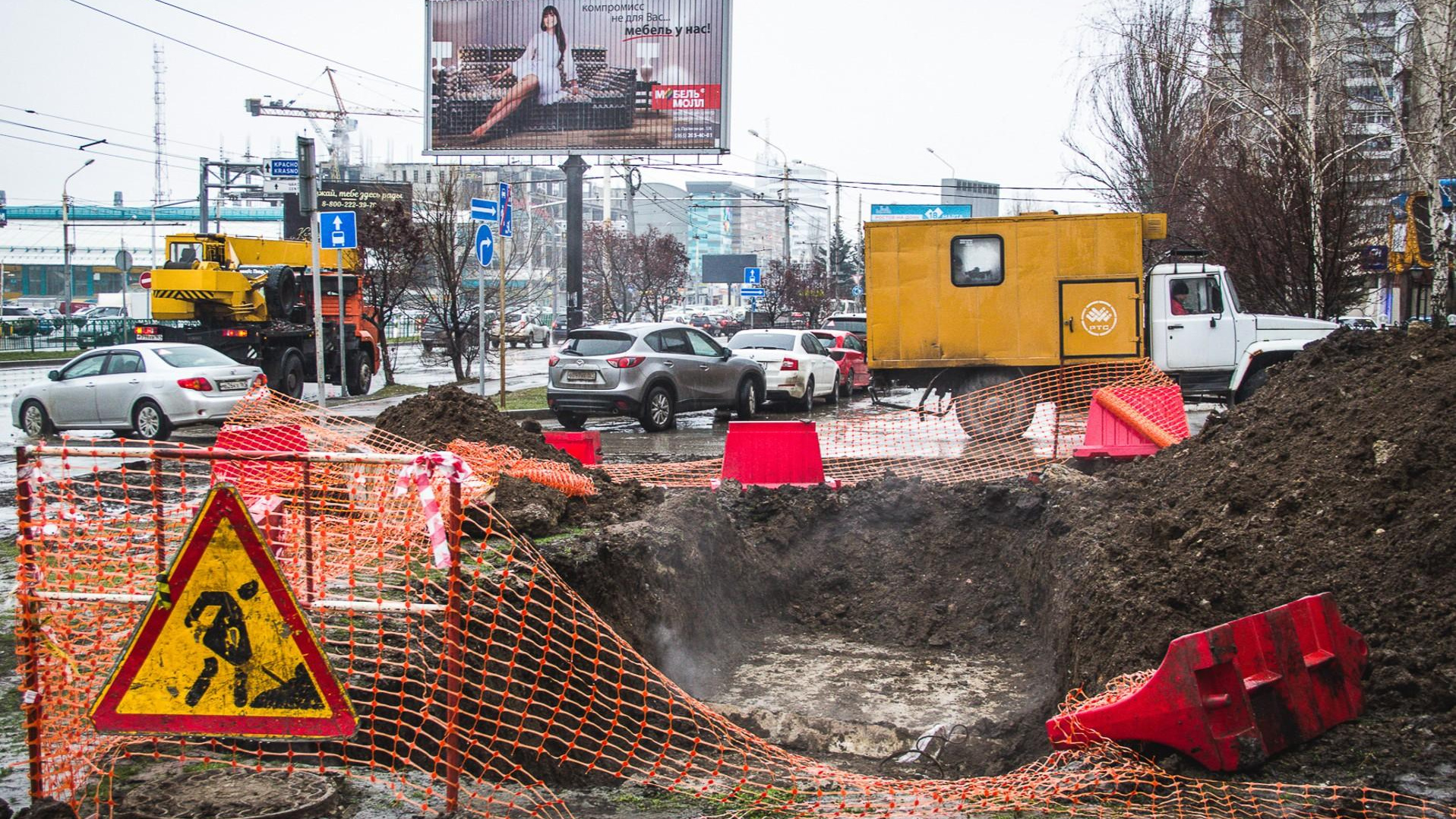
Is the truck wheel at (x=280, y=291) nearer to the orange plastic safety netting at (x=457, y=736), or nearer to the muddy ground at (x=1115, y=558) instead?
the muddy ground at (x=1115, y=558)

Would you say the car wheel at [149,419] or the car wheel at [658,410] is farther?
the car wheel at [658,410]

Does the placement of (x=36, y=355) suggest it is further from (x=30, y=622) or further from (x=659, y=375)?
(x=30, y=622)

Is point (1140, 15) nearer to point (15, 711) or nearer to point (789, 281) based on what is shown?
point (789, 281)

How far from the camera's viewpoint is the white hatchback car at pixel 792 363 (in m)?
21.6

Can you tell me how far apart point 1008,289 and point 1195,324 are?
3.01 m

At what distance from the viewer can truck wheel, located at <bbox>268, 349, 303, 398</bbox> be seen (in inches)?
912

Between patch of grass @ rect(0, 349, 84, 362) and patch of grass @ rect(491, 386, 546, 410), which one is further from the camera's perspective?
patch of grass @ rect(0, 349, 84, 362)

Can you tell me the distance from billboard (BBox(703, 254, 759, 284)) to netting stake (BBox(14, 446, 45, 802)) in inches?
3160

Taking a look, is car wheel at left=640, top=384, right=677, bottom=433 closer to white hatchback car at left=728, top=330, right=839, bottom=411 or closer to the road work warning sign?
white hatchback car at left=728, top=330, right=839, bottom=411

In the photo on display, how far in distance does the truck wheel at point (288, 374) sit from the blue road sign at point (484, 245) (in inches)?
295

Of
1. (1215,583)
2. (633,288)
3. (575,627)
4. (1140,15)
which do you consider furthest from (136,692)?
(633,288)

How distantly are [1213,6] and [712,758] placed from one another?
21.7 meters

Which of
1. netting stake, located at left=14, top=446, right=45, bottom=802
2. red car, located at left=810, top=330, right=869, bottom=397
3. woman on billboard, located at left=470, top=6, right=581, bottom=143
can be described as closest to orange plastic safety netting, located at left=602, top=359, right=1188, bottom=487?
red car, located at left=810, top=330, right=869, bottom=397

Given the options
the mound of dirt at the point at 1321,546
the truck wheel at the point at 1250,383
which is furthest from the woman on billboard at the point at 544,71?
the mound of dirt at the point at 1321,546
